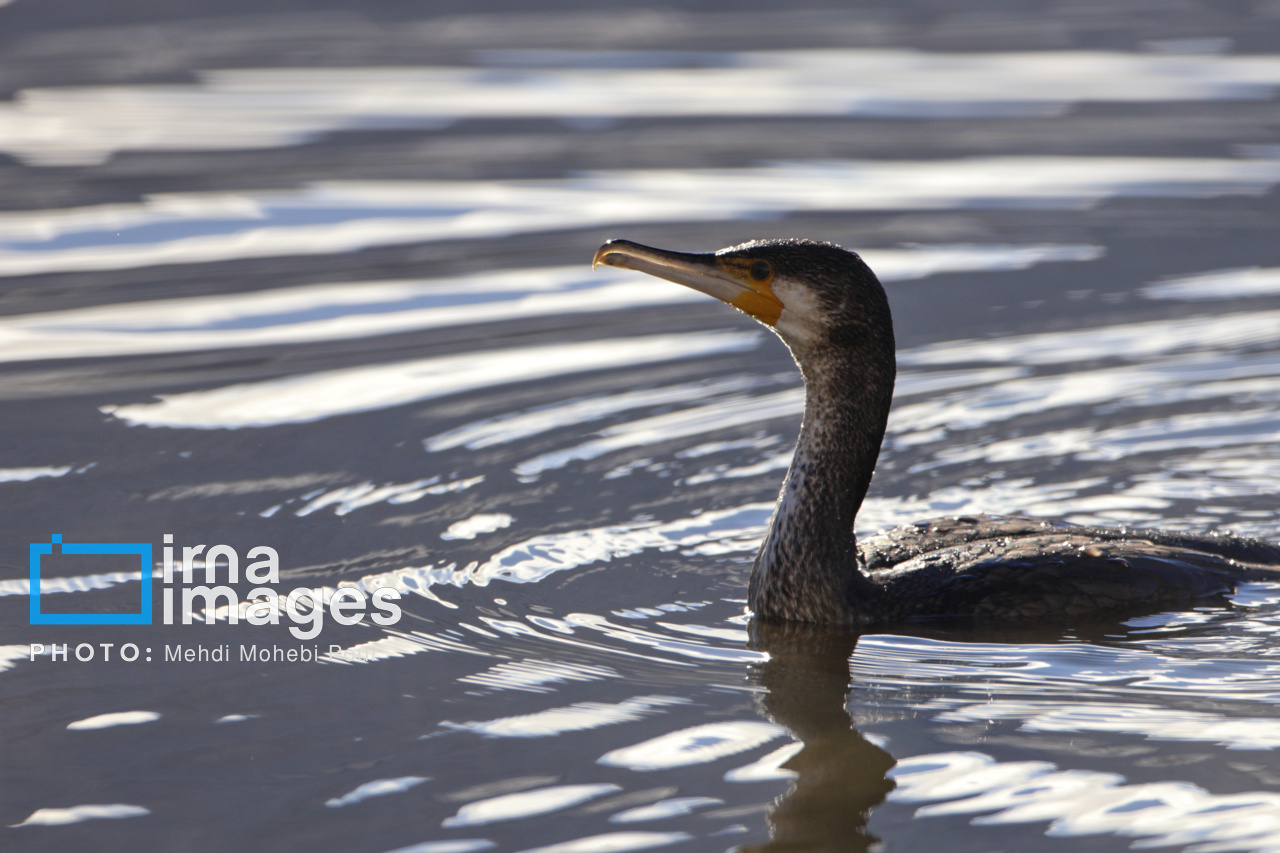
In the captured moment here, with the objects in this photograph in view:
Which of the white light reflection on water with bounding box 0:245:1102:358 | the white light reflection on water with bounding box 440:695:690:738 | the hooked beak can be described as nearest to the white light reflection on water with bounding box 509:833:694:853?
the white light reflection on water with bounding box 440:695:690:738

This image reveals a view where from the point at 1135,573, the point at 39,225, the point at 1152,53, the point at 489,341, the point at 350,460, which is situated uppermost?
the point at 1152,53

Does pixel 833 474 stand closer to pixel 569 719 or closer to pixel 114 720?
pixel 569 719

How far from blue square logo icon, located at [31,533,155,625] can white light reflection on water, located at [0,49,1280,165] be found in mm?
6094

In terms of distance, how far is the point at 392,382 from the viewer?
8.32m

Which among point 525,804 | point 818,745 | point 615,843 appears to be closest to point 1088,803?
point 818,745

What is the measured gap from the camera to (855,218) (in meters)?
11.1

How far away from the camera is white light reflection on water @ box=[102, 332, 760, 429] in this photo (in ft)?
25.8

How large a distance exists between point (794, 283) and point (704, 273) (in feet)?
0.99

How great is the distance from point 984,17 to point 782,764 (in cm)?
1367

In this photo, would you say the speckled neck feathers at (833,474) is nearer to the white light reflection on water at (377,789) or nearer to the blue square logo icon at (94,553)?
the white light reflection on water at (377,789)

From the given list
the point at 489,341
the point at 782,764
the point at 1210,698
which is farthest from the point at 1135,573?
the point at 489,341

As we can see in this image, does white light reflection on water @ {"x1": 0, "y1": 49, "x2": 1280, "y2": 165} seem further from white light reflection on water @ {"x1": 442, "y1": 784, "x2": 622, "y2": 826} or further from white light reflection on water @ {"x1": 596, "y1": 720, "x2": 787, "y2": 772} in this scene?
white light reflection on water @ {"x1": 442, "y1": 784, "x2": 622, "y2": 826}

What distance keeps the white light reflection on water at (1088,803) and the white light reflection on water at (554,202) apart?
Answer: 231 inches

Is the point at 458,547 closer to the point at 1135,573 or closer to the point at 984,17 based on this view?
the point at 1135,573
